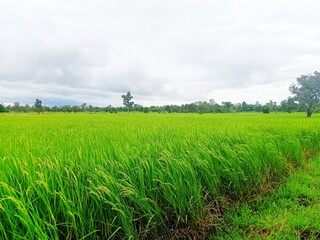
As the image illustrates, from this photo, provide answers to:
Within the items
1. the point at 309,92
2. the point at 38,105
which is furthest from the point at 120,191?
the point at 38,105

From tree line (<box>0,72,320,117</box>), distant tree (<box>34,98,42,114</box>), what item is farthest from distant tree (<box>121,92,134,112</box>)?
distant tree (<box>34,98,42,114</box>)

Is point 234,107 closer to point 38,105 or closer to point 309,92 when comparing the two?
point 309,92

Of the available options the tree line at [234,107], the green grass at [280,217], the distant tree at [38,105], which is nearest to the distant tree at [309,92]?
the tree line at [234,107]

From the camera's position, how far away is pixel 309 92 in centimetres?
4150

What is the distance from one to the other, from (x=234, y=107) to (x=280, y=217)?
78277 millimetres

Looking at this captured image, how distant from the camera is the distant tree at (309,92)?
4088 cm

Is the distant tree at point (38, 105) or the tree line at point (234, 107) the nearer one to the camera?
the tree line at point (234, 107)

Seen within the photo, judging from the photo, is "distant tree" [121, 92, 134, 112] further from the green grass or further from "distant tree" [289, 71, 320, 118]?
the green grass

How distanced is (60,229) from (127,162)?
0.93 metres

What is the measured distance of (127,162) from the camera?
2.67m

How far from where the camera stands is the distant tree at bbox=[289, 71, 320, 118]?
40.9 metres

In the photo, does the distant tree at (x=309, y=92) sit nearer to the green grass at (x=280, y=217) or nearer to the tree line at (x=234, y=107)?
the tree line at (x=234, y=107)

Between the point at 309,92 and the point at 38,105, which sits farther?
the point at 38,105

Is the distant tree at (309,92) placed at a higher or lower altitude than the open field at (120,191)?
higher
